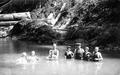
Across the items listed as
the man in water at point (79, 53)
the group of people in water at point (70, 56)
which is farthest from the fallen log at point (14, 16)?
the man in water at point (79, 53)

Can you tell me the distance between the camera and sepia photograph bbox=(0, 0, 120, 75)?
13.6 m

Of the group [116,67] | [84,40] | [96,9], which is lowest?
[116,67]

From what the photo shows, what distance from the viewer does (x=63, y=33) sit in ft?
84.3

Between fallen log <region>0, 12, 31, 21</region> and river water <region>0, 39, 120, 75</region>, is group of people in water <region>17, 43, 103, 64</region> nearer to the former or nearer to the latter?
river water <region>0, 39, 120, 75</region>

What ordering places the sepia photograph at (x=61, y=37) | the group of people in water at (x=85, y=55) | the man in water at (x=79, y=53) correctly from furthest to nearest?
the man in water at (x=79, y=53), the group of people in water at (x=85, y=55), the sepia photograph at (x=61, y=37)

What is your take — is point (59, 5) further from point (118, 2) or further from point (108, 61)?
point (108, 61)

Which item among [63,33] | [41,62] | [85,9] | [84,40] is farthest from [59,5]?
[41,62]

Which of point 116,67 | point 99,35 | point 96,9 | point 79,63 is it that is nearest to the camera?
point 116,67

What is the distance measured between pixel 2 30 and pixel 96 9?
45.7 ft

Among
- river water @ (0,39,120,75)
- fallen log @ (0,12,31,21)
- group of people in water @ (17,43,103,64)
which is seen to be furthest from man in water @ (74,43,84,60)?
fallen log @ (0,12,31,21)

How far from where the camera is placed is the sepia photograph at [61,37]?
13614mm

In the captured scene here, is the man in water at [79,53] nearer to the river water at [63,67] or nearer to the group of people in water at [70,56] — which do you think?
the group of people in water at [70,56]

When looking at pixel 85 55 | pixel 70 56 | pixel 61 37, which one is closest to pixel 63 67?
pixel 85 55

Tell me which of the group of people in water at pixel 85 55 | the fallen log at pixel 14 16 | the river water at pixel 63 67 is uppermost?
the fallen log at pixel 14 16
